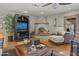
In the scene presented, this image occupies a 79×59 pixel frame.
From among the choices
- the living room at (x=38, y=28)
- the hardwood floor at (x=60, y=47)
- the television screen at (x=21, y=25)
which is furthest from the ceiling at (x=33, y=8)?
the hardwood floor at (x=60, y=47)

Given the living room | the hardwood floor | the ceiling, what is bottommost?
the hardwood floor

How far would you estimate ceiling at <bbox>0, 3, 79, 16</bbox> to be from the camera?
197cm

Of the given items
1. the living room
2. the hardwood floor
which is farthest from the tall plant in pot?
the hardwood floor

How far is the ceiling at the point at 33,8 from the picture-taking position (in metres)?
1.97

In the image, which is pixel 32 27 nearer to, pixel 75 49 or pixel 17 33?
pixel 17 33

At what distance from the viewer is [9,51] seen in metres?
2.01

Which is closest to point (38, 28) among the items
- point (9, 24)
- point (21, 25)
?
point (21, 25)

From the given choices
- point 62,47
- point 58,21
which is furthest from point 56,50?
point 58,21

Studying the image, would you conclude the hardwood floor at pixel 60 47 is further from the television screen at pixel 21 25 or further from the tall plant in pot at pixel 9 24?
the tall plant in pot at pixel 9 24

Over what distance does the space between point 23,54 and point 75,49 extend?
2.61 ft

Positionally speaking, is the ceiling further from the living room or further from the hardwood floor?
the hardwood floor

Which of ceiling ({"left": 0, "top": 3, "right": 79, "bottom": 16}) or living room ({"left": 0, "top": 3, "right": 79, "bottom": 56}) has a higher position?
ceiling ({"left": 0, "top": 3, "right": 79, "bottom": 16})

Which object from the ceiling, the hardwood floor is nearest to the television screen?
the ceiling

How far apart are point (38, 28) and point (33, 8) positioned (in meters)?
0.31
